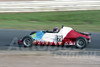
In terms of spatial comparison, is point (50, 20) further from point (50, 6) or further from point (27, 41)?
point (27, 41)

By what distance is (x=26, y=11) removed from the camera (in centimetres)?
1877

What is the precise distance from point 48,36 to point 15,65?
2.95 m

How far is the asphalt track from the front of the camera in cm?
1024

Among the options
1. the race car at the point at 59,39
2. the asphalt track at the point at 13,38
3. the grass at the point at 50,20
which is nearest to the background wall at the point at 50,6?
the grass at the point at 50,20

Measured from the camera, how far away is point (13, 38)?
11.5 metres

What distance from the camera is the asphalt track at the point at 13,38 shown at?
10.2 metres

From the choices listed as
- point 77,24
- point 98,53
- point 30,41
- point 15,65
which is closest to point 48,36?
point 30,41

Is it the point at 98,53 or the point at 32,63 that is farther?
the point at 98,53

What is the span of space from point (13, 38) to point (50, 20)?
5935 mm

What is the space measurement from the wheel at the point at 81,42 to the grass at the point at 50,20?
177 inches

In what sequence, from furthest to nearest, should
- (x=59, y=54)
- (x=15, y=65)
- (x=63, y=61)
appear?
1. (x=59, y=54)
2. (x=63, y=61)
3. (x=15, y=65)

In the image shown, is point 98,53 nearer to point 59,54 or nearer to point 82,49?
point 82,49

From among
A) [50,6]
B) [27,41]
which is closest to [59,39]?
[27,41]

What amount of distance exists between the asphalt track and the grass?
1.42 meters
